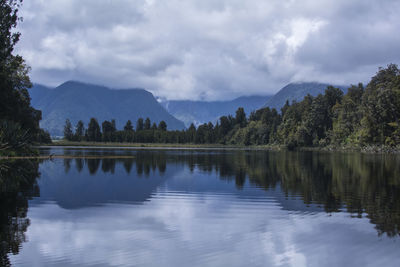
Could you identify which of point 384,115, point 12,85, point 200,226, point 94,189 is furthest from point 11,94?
point 384,115

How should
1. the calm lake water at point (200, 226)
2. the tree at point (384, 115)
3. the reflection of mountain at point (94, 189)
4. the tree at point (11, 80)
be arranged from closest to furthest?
the calm lake water at point (200, 226) < the reflection of mountain at point (94, 189) < the tree at point (11, 80) < the tree at point (384, 115)

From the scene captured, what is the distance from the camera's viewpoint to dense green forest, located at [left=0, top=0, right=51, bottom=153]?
4725 cm

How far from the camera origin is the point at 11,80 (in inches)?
2616

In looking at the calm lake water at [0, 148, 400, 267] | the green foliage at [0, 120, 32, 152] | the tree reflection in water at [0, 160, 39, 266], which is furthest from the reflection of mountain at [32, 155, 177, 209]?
the green foliage at [0, 120, 32, 152]

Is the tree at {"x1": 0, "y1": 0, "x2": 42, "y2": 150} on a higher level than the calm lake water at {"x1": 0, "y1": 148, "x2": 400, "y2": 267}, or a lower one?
higher

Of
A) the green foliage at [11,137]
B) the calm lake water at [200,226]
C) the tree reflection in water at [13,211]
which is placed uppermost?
the green foliage at [11,137]

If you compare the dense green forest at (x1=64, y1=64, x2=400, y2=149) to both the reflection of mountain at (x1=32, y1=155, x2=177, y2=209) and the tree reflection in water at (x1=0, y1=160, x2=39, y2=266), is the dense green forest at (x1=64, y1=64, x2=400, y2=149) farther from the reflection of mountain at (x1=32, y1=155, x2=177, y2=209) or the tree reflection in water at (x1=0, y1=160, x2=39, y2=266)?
the tree reflection in water at (x1=0, y1=160, x2=39, y2=266)

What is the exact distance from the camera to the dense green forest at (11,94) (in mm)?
47250

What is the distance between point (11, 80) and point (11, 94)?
23.8 feet

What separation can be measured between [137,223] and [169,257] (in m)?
5.07

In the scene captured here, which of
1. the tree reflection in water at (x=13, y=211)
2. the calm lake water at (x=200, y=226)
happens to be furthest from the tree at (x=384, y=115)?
the tree reflection in water at (x=13, y=211)

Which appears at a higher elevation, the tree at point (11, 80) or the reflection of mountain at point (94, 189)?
the tree at point (11, 80)

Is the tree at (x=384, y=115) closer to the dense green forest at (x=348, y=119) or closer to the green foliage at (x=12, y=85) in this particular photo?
the dense green forest at (x=348, y=119)

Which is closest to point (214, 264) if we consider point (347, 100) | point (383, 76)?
point (383, 76)
